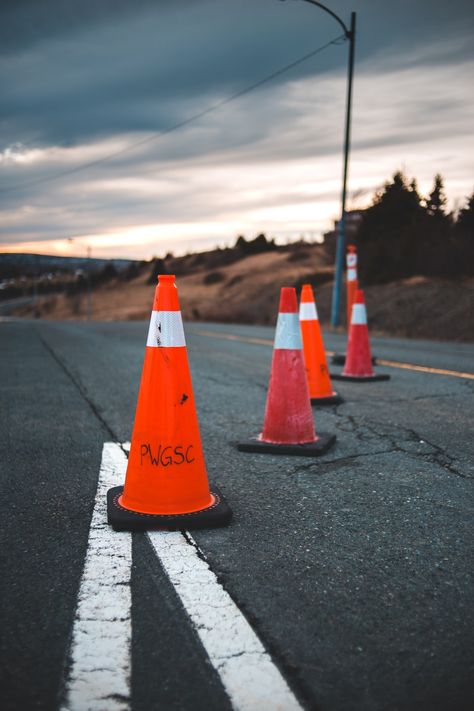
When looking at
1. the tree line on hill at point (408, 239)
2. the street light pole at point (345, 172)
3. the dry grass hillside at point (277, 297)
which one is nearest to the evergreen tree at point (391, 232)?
the tree line on hill at point (408, 239)

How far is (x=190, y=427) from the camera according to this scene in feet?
10.0

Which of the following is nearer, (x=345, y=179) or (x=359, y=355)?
(x=359, y=355)

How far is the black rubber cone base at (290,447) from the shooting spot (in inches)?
160

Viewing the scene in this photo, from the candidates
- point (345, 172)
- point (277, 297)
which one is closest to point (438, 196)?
point (277, 297)

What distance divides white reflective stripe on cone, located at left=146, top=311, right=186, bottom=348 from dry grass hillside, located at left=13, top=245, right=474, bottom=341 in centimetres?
1335

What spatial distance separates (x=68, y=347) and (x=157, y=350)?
9.45 metres

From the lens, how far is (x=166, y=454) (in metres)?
2.96

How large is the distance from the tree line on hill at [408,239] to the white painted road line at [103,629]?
19.2 metres

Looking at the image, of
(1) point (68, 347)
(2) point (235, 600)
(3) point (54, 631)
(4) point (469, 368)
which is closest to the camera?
(3) point (54, 631)

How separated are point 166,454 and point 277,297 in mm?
31216

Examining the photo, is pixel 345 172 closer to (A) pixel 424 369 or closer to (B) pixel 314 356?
(A) pixel 424 369

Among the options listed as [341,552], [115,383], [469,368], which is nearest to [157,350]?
[341,552]

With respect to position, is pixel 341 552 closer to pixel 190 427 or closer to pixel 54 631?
pixel 190 427

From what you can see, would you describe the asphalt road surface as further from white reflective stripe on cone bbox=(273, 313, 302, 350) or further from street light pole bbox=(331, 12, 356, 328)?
street light pole bbox=(331, 12, 356, 328)
